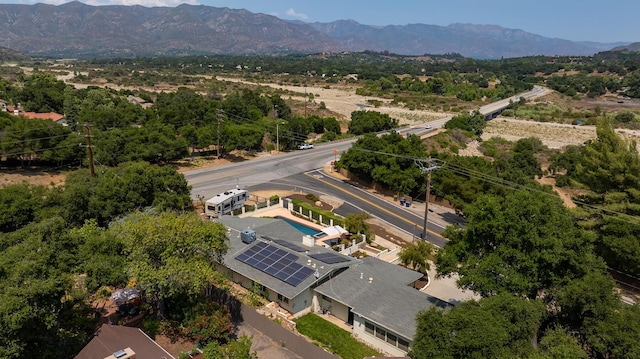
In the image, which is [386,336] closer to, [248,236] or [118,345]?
[248,236]

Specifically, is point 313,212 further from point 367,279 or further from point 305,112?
point 305,112

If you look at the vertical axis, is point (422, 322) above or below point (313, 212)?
above

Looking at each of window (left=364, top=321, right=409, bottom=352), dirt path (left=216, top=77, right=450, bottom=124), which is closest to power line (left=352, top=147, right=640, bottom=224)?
window (left=364, top=321, right=409, bottom=352)

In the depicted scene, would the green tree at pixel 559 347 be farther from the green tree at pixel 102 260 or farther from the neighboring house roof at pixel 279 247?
the green tree at pixel 102 260

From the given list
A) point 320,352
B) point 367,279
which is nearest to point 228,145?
point 367,279

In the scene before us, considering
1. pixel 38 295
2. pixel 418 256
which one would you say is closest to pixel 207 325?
pixel 38 295

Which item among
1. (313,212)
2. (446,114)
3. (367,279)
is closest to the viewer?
(367,279)

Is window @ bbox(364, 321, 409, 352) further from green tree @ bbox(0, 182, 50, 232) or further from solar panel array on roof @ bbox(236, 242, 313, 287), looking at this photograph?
green tree @ bbox(0, 182, 50, 232)
